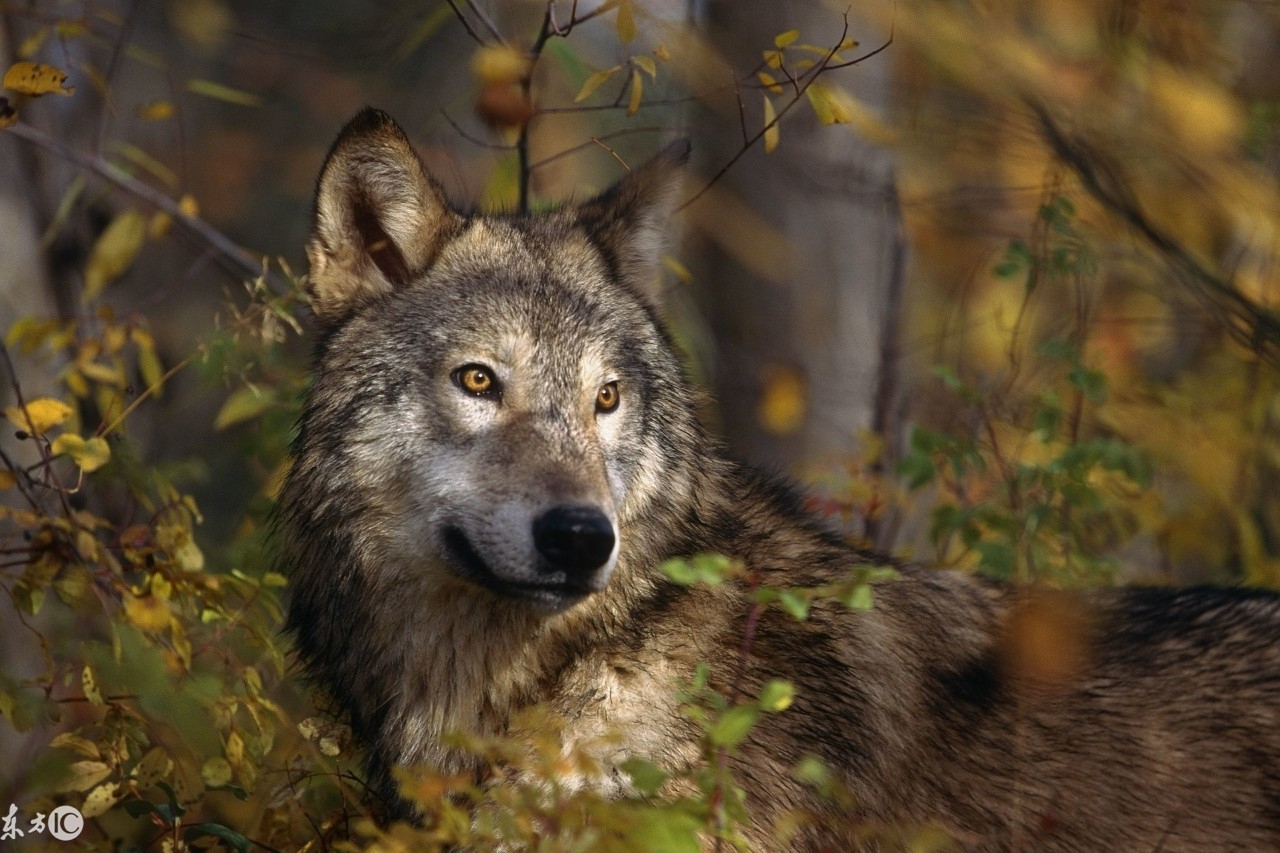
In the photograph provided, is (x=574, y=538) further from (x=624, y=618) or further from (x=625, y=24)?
(x=625, y=24)

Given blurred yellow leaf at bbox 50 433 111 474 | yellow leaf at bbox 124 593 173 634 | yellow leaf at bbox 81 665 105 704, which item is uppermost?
blurred yellow leaf at bbox 50 433 111 474

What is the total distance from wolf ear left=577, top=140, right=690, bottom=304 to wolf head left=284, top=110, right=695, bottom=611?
0.08 meters

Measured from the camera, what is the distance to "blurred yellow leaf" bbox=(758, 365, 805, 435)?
275 inches

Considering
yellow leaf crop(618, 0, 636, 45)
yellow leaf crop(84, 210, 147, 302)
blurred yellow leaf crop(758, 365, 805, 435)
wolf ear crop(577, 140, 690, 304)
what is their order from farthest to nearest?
1. blurred yellow leaf crop(758, 365, 805, 435)
2. yellow leaf crop(84, 210, 147, 302)
3. wolf ear crop(577, 140, 690, 304)
4. yellow leaf crop(618, 0, 636, 45)

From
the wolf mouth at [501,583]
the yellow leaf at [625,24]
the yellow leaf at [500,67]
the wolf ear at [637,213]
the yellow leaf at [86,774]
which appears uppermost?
the yellow leaf at [625,24]

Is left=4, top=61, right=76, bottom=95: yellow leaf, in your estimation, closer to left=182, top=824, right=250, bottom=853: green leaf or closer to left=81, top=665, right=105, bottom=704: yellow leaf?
left=81, top=665, right=105, bottom=704: yellow leaf

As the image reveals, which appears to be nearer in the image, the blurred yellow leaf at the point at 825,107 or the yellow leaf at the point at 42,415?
the yellow leaf at the point at 42,415

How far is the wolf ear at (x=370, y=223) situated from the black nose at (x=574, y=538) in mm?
1056

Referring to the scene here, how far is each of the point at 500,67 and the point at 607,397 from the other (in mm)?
1335

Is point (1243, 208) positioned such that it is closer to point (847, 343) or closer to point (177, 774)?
point (847, 343)

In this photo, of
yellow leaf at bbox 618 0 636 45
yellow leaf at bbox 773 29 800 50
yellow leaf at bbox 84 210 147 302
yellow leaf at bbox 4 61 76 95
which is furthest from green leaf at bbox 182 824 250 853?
yellow leaf at bbox 773 29 800 50

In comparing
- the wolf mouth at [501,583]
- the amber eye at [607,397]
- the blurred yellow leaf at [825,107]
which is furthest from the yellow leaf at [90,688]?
the blurred yellow leaf at [825,107]

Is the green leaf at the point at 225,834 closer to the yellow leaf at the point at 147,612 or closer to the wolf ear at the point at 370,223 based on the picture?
the yellow leaf at the point at 147,612

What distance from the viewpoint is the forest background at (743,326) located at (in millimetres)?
3438
